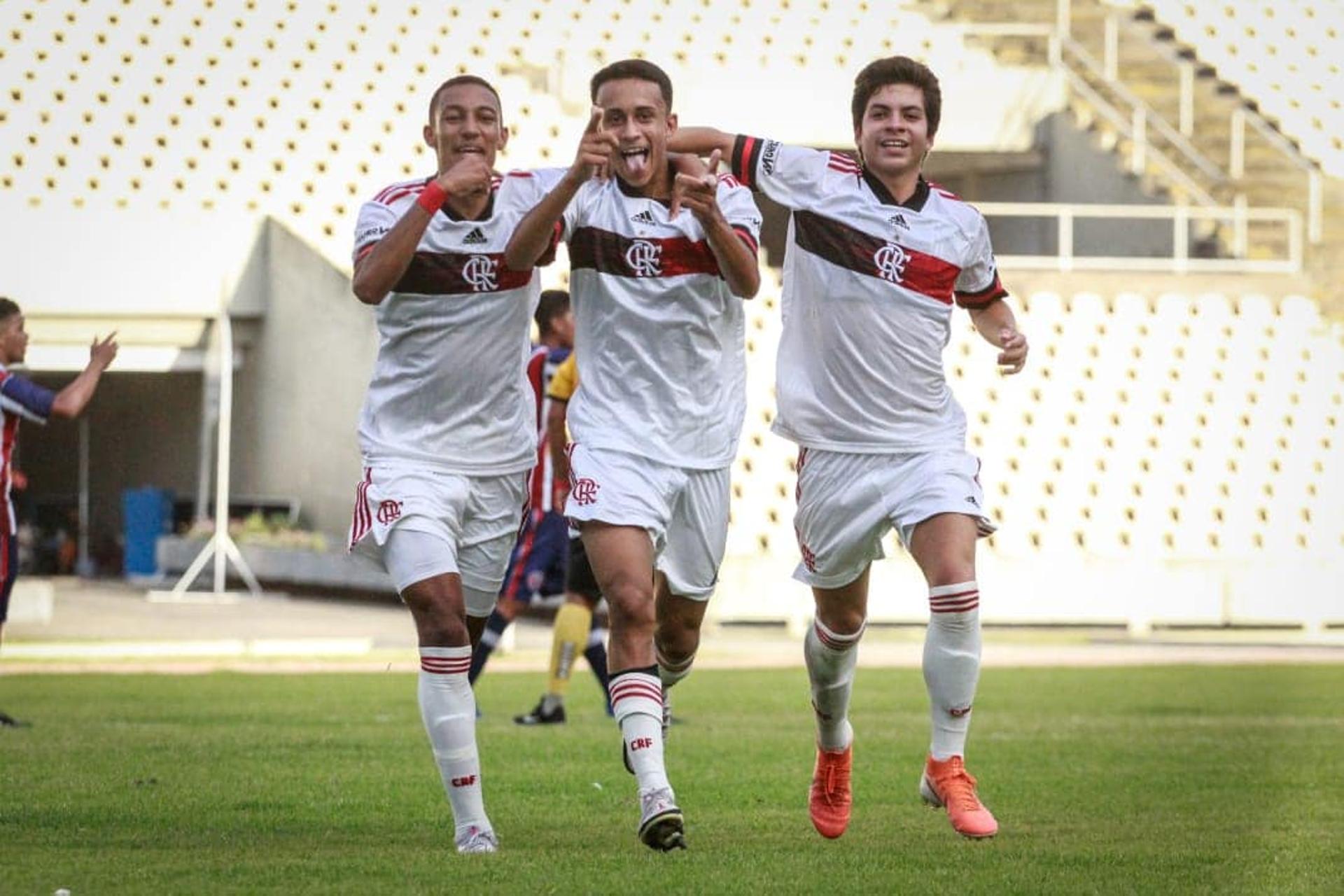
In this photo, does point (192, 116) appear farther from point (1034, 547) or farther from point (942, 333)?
point (942, 333)

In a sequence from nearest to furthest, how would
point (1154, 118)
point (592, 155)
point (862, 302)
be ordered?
point (592, 155) → point (862, 302) → point (1154, 118)

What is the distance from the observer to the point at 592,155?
6688 mm

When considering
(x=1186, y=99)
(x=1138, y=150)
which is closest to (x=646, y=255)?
(x=1138, y=150)

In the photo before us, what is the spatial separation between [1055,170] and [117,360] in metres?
13.2

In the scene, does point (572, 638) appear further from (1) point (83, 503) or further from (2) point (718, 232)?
(1) point (83, 503)

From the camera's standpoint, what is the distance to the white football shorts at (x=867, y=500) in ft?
24.4

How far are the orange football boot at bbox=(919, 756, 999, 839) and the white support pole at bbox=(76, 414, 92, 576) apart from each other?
2772 cm

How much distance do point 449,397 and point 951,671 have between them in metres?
1.85

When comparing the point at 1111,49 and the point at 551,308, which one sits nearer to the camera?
the point at 551,308

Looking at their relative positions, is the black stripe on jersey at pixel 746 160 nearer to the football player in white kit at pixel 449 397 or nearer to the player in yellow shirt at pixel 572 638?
the football player in white kit at pixel 449 397

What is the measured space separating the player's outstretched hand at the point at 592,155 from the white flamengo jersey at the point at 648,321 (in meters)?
0.40

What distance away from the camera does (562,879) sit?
20.0 ft

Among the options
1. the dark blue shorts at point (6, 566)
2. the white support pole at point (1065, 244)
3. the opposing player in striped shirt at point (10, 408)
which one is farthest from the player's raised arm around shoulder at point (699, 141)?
the white support pole at point (1065, 244)

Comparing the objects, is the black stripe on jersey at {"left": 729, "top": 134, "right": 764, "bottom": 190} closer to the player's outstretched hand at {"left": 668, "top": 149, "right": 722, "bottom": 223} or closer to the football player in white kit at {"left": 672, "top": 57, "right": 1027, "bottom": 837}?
the football player in white kit at {"left": 672, "top": 57, "right": 1027, "bottom": 837}
